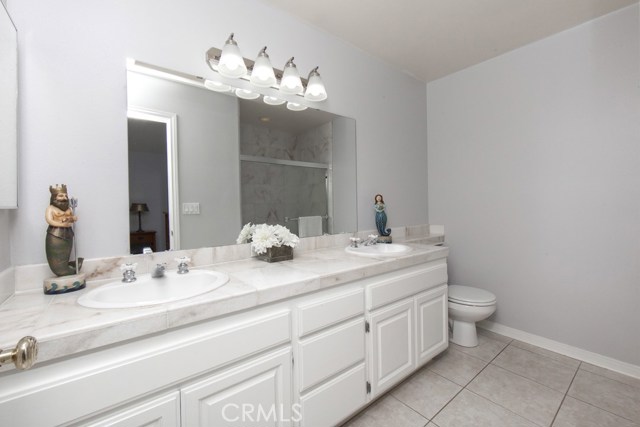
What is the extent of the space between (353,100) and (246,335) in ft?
6.00

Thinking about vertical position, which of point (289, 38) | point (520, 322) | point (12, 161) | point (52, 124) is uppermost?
point (289, 38)

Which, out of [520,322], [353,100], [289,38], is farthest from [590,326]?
[289,38]

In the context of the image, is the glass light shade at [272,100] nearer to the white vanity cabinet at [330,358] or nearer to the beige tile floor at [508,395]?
the white vanity cabinet at [330,358]

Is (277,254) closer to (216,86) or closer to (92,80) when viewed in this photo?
(216,86)

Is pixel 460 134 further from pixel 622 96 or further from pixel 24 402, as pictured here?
pixel 24 402

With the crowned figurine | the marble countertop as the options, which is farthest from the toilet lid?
the crowned figurine

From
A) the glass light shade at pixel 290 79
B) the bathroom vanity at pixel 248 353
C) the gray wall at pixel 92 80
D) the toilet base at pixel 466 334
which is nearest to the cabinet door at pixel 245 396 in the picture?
the bathroom vanity at pixel 248 353

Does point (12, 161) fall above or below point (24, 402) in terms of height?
above

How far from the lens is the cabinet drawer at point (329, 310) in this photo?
3.71 feet

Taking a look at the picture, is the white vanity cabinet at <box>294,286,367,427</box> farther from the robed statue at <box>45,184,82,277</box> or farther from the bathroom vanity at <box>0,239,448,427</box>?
the robed statue at <box>45,184,82,277</box>

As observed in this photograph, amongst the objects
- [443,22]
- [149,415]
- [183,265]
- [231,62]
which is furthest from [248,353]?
[443,22]

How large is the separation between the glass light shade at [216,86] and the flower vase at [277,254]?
2.98 feet

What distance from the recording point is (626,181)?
1.74 m

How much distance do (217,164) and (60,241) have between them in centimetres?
72
